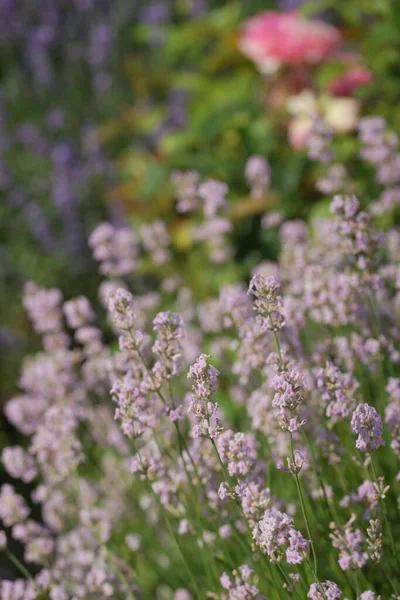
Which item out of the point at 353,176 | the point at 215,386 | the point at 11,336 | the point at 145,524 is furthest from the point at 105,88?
the point at 215,386

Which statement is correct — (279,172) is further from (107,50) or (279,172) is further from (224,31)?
(107,50)

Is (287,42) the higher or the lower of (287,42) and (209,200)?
the higher

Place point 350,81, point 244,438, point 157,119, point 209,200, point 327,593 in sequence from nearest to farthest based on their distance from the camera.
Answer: point 327,593 < point 244,438 < point 209,200 < point 350,81 < point 157,119

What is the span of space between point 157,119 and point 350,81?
1.15 meters

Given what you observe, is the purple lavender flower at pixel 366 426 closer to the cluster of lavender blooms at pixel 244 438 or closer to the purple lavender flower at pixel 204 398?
the cluster of lavender blooms at pixel 244 438

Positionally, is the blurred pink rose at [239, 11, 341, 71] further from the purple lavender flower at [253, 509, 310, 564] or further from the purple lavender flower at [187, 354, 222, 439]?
the purple lavender flower at [253, 509, 310, 564]

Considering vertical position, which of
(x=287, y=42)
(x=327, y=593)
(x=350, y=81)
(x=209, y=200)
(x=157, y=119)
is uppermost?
(x=157, y=119)

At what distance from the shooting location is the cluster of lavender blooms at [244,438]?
1.38 m

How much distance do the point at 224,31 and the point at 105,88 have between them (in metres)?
1.87

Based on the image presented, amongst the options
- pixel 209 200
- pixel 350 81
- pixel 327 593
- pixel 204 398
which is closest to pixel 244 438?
pixel 204 398

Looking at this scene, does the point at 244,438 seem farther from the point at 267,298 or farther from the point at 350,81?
the point at 350,81

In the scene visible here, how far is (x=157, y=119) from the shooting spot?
A: 4184 millimetres

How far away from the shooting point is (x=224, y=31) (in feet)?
13.0

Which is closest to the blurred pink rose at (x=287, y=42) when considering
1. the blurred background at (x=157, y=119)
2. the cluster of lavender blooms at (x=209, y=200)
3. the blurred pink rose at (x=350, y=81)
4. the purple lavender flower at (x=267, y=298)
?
the blurred background at (x=157, y=119)
